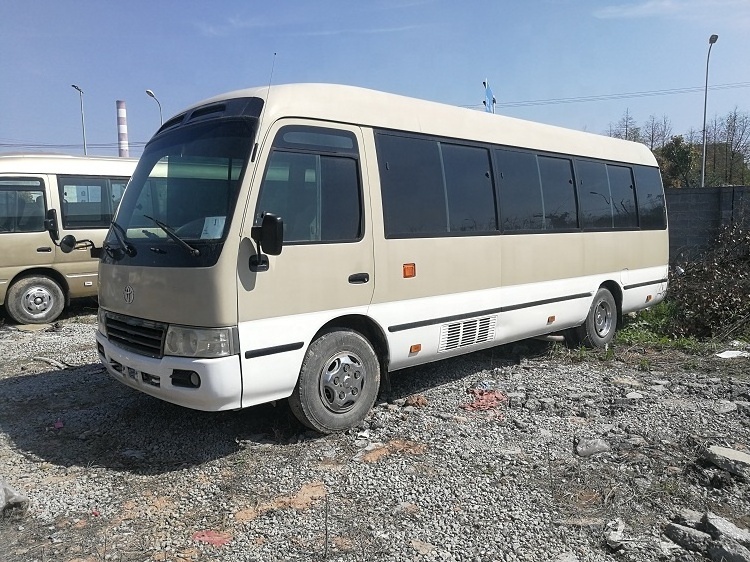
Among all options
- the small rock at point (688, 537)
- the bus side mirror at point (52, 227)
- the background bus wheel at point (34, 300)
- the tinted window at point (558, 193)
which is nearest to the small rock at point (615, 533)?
the small rock at point (688, 537)

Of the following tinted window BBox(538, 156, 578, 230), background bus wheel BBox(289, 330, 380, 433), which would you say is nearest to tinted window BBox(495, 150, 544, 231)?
tinted window BBox(538, 156, 578, 230)

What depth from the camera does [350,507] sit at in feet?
12.7

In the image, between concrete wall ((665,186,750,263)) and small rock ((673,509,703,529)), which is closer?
small rock ((673,509,703,529))

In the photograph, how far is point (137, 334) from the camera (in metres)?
4.73

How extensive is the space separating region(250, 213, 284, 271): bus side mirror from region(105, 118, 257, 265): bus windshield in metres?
0.24

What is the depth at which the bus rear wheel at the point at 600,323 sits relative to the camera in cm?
805

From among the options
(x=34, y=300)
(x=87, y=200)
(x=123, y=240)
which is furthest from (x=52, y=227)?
(x=87, y=200)

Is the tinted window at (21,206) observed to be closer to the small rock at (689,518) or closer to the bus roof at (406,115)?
the bus roof at (406,115)

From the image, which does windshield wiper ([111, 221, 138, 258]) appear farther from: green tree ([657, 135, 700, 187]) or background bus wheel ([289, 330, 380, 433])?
green tree ([657, 135, 700, 187])

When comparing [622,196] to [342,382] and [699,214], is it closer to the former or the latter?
[699,214]

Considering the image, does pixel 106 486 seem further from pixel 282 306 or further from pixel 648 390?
pixel 648 390

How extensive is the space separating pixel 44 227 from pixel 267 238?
764 centimetres

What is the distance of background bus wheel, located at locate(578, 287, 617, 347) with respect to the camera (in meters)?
8.05

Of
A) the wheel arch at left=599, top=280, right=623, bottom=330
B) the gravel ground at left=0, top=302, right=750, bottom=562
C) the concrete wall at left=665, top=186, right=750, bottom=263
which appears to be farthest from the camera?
the concrete wall at left=665, top=186, right=750, bottom=263
